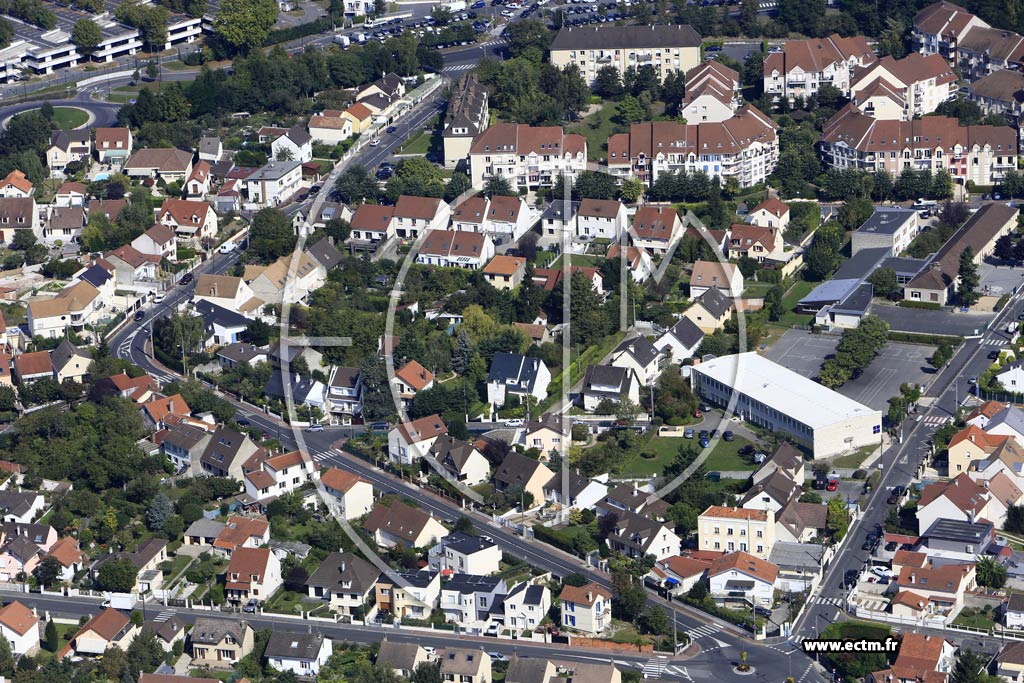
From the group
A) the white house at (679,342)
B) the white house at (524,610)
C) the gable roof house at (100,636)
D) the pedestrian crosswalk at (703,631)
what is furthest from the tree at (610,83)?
the gable roof house at (100,636)

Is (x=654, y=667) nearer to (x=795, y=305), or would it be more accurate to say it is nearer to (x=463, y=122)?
(x=795, y=305)

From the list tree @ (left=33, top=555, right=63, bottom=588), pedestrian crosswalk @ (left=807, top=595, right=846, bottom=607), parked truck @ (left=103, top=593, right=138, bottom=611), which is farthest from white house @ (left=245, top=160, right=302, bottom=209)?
pedestrian crosswalk @ (left=807, top=595, right=846, bottom=607)

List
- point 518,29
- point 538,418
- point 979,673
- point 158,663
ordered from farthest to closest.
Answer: point 518,29
point 538,418
point 158,663
point 979,673

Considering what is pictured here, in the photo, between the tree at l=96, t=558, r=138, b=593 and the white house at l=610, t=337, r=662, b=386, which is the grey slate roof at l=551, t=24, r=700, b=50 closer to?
the white house at l=610, t=337, r=662, b=386

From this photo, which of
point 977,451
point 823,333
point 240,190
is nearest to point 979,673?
point 977,451

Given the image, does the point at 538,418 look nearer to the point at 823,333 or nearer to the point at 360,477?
the point at 360,477

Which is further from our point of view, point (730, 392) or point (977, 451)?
point (730, 392)
